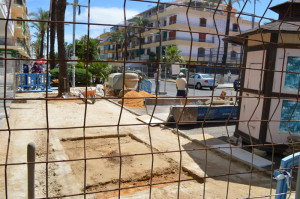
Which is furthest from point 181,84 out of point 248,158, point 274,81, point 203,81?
point 203,81

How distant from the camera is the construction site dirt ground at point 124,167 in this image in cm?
372

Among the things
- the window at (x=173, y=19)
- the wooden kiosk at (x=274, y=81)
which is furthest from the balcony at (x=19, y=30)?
the wooden kiosk at (x=274, y=81)

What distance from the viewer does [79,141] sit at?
6332mm

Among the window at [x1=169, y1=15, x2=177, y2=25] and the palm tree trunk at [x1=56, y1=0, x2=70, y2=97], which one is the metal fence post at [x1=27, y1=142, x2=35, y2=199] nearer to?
the palm tree trunk at [x1=56, y1=0, x2=70, y2=97]

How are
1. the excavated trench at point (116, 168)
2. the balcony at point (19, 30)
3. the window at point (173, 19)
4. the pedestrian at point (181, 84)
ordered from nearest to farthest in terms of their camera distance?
the excavated trench at point (116, 168)
the pedestrian at point (181, 84)
the balcony at point (19, 30)
the window at point (173, 19)

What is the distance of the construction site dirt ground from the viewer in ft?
12.2

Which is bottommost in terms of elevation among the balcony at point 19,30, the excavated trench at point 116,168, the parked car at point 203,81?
the excavated trench at point 116,168

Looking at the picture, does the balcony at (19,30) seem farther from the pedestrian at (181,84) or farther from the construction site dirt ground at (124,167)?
the pedestrian at (181,84)

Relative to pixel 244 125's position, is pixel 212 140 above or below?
below

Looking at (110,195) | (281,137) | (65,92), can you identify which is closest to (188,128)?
(281,137)

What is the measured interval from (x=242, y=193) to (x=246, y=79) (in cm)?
332

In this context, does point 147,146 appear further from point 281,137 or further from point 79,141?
point 281,137

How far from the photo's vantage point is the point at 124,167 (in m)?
4.79

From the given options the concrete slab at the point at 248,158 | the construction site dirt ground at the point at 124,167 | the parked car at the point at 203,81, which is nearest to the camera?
the construction site dirt ground at the point at 124,167
